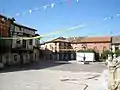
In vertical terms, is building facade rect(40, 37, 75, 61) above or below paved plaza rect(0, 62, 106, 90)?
above

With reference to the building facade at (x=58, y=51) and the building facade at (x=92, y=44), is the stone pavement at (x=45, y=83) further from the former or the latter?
the building facade at (x=92, y=44)

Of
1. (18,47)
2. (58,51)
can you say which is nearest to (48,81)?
(18,47)

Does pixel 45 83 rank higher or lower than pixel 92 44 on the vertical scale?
lower

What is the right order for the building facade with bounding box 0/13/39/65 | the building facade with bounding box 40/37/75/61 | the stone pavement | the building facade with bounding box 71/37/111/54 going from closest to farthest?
the stone pavement, the building facade with bounding box 0/13/39/65, the building facade with bounding box 40/37/75/61, the building facade with bounding box 71/37/111/54

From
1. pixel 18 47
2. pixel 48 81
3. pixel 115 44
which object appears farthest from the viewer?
pixel 115 44

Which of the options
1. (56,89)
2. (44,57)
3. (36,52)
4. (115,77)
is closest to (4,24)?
(36,52)

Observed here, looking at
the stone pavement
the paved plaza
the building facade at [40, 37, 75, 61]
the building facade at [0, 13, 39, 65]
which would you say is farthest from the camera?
the building facade at [40, 37, 75, 61]

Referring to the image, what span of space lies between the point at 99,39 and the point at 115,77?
4999cm

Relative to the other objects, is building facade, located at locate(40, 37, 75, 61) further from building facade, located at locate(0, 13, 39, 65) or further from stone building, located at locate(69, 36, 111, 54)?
building facade, located at locate(0, 13, 39, 65)

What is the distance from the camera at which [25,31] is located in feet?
137

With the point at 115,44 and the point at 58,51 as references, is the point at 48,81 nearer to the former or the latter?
the point at 115,44

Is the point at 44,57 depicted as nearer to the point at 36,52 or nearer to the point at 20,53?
the point at 36,52

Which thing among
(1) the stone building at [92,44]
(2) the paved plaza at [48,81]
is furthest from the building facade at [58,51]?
(2) the paved plaza at [48,81]


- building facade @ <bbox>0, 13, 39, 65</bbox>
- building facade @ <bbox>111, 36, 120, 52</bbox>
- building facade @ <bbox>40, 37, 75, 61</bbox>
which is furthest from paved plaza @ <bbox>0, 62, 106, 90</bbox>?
building facade @ <bbox>40, 37, 75, 61</bbox>
